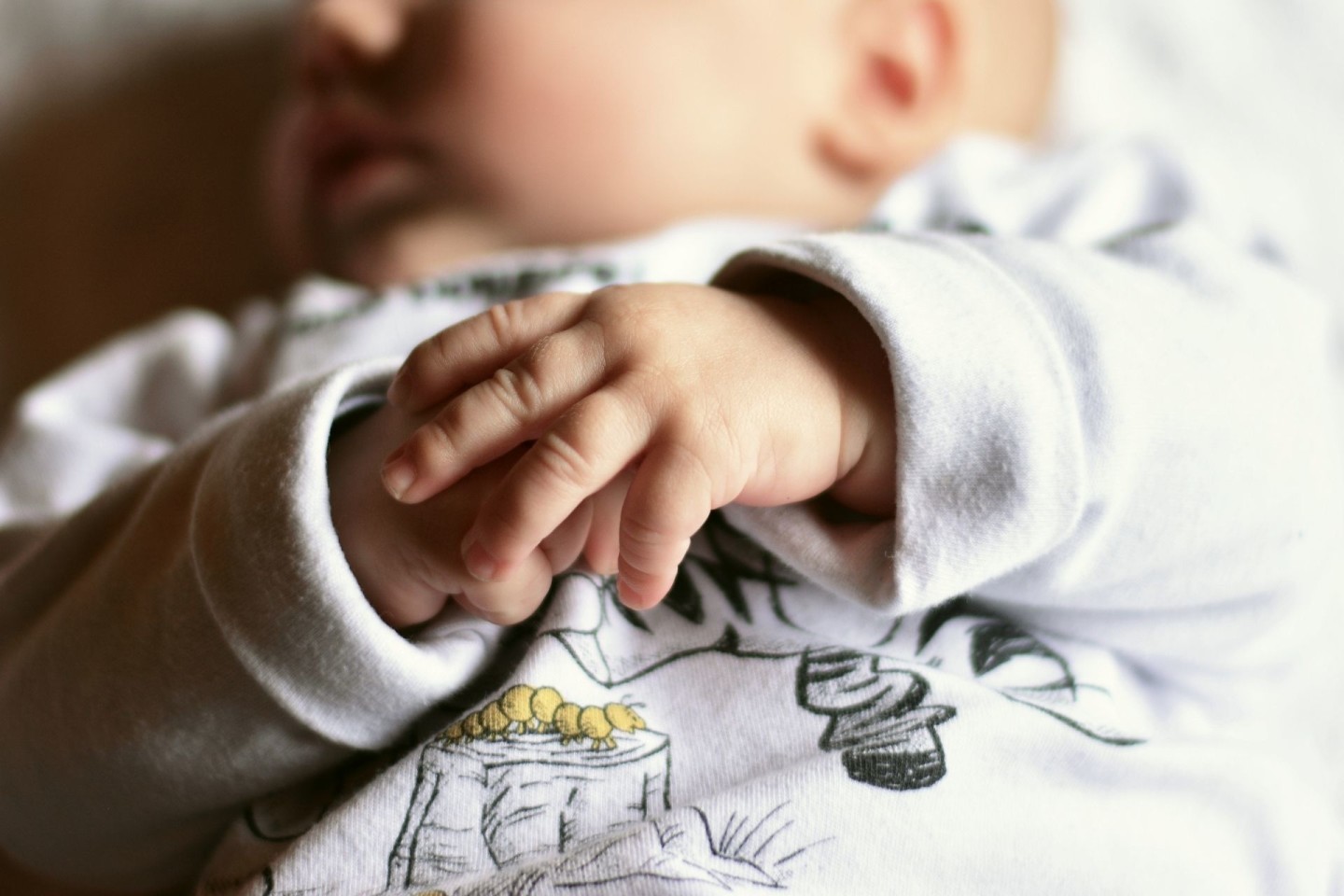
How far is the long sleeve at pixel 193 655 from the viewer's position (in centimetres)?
51

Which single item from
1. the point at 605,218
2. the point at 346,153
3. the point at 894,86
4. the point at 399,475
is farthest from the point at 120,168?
the point at 399,475

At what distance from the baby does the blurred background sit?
477mm

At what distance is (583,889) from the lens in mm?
486

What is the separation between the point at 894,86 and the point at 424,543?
61 cm

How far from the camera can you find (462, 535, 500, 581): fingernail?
Answer: 453 mm

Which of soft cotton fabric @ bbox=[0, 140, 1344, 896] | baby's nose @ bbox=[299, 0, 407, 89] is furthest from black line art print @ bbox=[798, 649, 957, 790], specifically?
baby's nose @ bbox=[299, 0, 407, 89]

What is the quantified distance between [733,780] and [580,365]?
0.71ft

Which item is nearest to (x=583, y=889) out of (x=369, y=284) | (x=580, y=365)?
(x=580, y=365)

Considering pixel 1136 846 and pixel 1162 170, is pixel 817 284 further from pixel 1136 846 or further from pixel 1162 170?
pixel 1162 170

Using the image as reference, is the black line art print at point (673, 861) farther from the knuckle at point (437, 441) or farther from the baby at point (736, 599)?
the knuckle at point (437, 441)

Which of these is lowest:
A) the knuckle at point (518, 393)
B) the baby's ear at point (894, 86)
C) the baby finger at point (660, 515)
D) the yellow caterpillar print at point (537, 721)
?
the yellow caterpillar print at point (537, 721)

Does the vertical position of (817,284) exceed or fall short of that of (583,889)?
it exceeds it

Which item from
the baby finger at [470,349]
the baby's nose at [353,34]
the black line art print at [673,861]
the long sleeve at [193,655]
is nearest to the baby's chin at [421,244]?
the baby's nose at [353,34]

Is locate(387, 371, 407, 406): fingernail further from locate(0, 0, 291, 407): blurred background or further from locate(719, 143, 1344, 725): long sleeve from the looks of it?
locate(0, 0, 291, 407): blurred background
